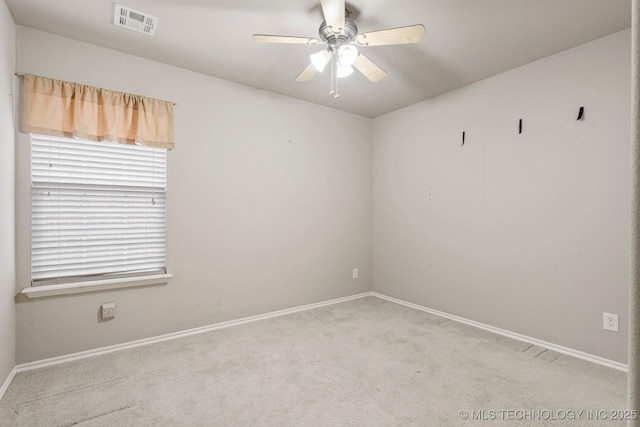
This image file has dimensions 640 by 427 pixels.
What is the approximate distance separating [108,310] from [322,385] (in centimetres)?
188

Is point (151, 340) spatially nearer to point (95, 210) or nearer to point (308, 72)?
point (95, 210)

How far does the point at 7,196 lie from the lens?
223cm

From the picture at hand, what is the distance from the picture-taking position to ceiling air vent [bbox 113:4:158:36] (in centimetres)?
228

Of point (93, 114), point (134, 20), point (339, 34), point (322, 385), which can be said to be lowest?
point (322, 385)

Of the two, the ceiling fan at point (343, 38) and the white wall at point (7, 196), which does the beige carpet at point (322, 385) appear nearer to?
the white wall at point (7, 196)

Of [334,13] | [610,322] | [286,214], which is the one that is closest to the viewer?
[334,13]

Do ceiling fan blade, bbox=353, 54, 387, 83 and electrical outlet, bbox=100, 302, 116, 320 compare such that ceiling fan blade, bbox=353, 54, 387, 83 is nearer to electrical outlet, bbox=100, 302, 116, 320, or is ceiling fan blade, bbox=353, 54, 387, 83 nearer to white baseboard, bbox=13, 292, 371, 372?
white baseboard, bbox=13, 292, 371, 372

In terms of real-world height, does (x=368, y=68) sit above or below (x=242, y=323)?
above

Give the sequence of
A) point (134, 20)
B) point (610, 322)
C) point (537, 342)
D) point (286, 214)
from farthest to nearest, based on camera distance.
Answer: point (286, 214)
point (537, 342)
point (610, 322)
point (134, 20)

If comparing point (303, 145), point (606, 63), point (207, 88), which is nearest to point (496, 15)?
point (606, 63)

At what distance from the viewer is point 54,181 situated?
254 centimetres

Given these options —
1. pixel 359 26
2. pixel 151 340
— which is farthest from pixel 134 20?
pixel 151 340

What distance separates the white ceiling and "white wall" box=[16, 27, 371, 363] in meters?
0.26

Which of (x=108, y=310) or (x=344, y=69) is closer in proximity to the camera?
→ (x=344, y=69)
